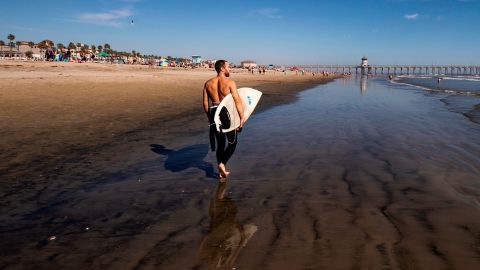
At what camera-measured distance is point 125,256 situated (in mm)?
3061

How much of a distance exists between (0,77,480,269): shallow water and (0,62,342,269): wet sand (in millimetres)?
22

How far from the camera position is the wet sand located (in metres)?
3.23

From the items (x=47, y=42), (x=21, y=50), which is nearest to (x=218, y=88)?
(x=21, y=50)

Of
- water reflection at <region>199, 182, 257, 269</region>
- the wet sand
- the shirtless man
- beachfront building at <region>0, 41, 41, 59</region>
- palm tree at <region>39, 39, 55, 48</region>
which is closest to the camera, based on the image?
water reflection at <region>199, 182, 257, 269</region>

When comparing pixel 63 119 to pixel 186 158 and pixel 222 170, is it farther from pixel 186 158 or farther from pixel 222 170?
pixel 222 170

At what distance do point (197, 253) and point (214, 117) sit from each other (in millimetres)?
2614

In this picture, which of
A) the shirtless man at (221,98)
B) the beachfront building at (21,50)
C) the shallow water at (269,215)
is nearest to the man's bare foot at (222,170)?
the shirtless man at (221,98)

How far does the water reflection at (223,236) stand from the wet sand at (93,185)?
162 mm

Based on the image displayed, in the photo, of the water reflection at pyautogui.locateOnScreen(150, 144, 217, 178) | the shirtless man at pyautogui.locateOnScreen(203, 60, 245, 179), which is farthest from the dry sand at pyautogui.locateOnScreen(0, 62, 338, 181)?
the shirtless man at pyautogui.locateOnScreen(203, 60, 245, 179)

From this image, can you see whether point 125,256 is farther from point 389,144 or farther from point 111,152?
point 389,144

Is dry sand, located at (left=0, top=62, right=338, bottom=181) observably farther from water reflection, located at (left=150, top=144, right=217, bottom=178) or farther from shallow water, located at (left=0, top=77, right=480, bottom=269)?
shallow water, located at (left=0, top=77, right=480, bottom=269)

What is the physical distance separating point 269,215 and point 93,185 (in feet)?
9.10

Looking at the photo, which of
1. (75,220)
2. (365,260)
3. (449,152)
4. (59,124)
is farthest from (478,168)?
(59,124)

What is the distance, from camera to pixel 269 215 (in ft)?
13.1
